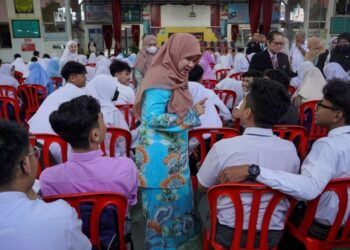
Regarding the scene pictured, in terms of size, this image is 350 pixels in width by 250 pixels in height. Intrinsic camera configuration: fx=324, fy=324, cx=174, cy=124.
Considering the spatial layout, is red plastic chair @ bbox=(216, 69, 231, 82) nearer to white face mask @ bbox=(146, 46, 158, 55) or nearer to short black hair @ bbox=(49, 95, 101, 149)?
white face mask @ bbox=(146, 46, 158, 55)

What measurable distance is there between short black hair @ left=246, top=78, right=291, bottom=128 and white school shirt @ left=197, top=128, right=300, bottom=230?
0.15ft

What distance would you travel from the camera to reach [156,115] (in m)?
1.49

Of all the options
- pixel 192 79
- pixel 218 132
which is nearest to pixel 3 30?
pixel 192 79

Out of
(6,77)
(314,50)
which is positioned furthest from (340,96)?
(6,77)

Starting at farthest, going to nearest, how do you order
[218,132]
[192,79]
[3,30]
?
[3,30], [192,79], [218,132]

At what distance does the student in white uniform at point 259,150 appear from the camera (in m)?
1.27

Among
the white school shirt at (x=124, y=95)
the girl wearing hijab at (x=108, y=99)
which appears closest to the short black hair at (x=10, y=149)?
the girl wearing hijab at (x=108, y=99)

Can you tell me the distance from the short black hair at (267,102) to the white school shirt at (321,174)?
185 mm

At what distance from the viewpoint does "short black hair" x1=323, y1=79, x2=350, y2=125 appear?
1.38 meters

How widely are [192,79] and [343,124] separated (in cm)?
144

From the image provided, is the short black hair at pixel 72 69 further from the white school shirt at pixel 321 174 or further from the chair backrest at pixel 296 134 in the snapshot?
the white school shirt at pixel 321 174

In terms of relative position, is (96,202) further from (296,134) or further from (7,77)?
(7,77)

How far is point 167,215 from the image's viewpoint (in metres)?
1.68

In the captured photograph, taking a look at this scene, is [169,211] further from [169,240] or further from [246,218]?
[246,218]
